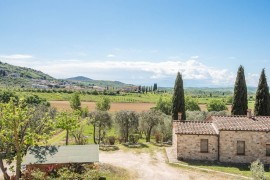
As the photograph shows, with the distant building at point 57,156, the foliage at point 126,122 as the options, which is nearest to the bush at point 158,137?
the foliage at point 126,122

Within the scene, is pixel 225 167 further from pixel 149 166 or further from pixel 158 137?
pixel 158 137

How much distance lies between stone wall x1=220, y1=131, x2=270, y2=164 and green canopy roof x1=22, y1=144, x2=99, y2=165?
46.2 feet

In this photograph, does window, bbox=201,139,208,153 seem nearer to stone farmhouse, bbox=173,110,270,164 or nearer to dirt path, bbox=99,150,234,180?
stone farmhouse, bbox=173,110,270,164

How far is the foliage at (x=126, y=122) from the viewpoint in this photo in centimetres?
4519

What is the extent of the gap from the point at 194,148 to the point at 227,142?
11.6ft

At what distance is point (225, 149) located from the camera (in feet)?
107

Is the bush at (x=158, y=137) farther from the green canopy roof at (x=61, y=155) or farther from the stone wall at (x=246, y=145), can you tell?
the green canopy roof at (x=61, y=155)

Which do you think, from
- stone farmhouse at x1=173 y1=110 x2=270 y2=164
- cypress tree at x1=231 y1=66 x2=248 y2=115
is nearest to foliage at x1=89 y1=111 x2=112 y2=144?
stone farmhouse at x1=173 y1=110 x2=270 y2=164

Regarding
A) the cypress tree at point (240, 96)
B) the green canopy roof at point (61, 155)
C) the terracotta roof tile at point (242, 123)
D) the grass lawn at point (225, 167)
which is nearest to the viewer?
the green canopy roof at point (61, 155)

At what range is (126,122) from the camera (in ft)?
149

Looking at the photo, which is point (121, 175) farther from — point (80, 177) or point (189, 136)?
point (189, 136)

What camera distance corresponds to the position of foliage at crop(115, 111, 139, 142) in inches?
1779

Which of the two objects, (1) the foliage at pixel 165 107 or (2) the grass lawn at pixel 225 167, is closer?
(2) the grass lawn at pixel 225 167

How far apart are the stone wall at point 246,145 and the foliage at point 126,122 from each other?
16115 mm
